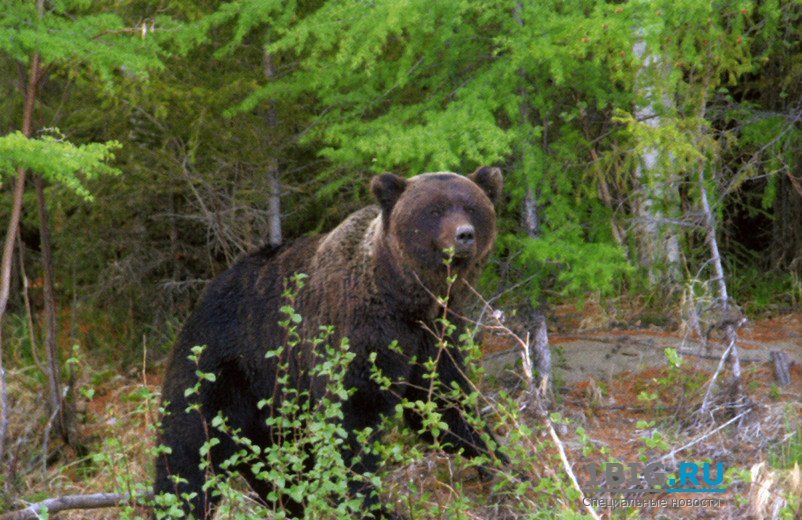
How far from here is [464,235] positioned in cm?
619

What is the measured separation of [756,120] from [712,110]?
1.19 ft

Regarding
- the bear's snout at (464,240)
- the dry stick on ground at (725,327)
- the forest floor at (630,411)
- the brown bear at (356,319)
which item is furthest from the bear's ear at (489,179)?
the dry stick on ground at (725,327)

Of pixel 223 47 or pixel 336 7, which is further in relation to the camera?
pixel 223 47

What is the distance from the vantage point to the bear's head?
254 inches

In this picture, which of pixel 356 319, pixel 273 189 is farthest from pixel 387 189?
pixel 273 189

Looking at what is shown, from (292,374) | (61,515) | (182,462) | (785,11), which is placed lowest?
(61,515)

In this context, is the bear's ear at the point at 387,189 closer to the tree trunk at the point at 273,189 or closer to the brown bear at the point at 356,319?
the brown bear at the point at 356,319

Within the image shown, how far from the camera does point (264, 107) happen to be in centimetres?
942

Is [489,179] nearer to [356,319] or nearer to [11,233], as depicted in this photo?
[356,319]

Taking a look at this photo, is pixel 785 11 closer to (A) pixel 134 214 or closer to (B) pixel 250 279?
(B) pixel 250 279

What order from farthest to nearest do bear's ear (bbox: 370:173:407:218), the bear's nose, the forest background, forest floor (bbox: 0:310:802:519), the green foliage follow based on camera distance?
the forest background
bear's ear (bbox: 370:173:407:218)
forest floor (bbox: 0:310:802:519)
the bear's nose
the green foliage

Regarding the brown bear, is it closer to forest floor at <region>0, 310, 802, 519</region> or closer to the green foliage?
forest floor at <region>0, 310, 802, 519</region>

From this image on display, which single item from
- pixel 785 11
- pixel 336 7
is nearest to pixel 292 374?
pixel 336 7

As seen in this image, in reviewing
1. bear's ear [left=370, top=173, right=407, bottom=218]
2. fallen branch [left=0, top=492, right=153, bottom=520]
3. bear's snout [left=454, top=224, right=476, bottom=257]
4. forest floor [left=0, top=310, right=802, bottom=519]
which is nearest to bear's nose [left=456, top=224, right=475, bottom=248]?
bear's snout [left=454, top=224, right=476, bottom=257]
